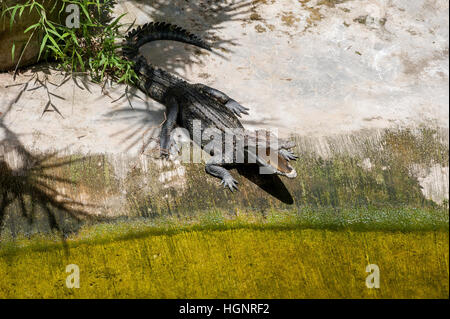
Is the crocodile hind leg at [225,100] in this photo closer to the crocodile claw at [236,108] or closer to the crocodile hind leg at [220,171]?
the crocodile claw at [236,108]

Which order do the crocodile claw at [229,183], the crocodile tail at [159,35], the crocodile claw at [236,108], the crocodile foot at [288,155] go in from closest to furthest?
the crocodile claw at [229,183] < the crocodile foot at [288,155] < the crocodile claw at [236,108] < the crocodile tail at [159,35]

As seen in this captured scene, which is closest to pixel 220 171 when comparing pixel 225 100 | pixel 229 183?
pixel 229 183

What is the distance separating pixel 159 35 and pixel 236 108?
4.10 feet

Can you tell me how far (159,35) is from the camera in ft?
14.4

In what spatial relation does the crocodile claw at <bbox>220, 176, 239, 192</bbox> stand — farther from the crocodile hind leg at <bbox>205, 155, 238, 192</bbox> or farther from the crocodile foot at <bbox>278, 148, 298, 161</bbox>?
the crocodile foot at <bbox>278, 148, 298, 161</bbox>

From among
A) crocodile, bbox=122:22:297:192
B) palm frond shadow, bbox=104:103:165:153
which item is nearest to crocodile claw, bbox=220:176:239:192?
crocodile, bbox=122:22:297:192

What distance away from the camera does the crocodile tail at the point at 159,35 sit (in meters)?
4.24

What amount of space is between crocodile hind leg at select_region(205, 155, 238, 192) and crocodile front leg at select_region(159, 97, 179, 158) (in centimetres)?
34

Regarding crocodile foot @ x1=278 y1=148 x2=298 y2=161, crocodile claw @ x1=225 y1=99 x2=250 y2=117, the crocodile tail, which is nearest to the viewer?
crocodile foot @ x1=278 y1=148 x2=298 y2=161

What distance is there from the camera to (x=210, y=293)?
3021 mm

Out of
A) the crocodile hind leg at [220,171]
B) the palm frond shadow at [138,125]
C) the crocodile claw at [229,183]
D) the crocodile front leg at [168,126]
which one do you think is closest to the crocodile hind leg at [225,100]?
the crocodile front leg at [168,126]

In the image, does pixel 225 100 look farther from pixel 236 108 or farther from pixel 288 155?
pixel 288 155

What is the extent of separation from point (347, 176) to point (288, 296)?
3.14ft

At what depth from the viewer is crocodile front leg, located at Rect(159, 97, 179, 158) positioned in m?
3.41
